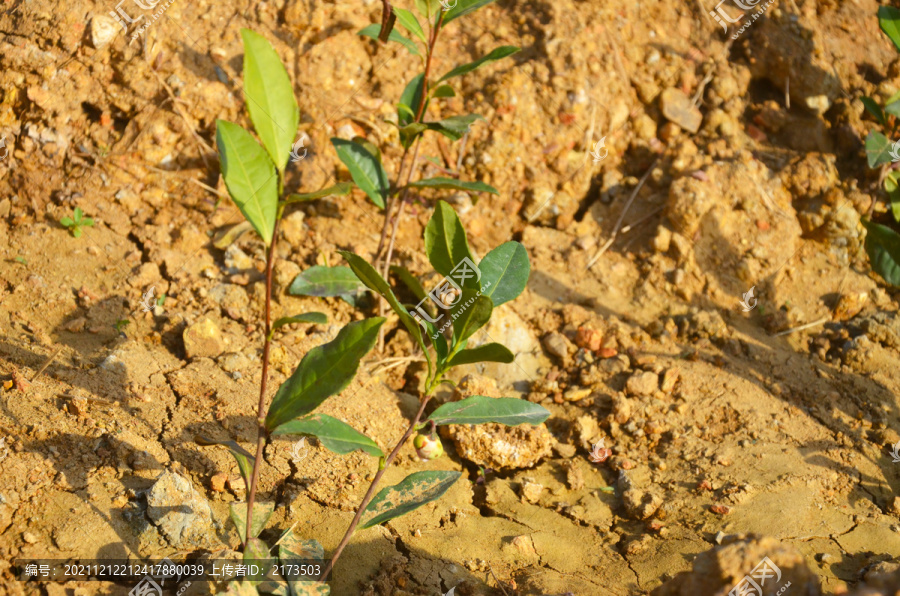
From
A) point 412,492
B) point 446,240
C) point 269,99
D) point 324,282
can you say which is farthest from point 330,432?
point 324,282

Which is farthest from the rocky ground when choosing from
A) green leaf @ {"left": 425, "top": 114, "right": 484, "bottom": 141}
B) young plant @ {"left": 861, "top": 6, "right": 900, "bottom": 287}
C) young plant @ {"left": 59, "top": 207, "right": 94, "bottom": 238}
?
green leaf @ {"left": 425, "top": 114, "right": 484, "bottom": 141}

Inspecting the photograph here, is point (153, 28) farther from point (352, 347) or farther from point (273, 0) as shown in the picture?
point (352, 347)

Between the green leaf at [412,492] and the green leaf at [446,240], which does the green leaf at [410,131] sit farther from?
the green leaf at [412,492]

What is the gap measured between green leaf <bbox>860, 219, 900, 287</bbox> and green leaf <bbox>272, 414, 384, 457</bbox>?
2.57 m

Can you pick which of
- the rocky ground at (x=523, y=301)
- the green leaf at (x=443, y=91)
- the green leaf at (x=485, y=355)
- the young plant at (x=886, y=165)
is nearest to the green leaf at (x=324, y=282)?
the rocky ground at (x=523, y=301)

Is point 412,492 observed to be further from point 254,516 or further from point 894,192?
point 894,192

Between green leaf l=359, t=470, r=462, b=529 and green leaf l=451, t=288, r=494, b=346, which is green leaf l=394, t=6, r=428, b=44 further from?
green leaf l=359, t=470, r=462, b=529

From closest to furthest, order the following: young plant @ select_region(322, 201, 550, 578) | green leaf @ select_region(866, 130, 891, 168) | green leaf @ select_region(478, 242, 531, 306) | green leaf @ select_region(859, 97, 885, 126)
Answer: young plant @ select_region(322, 201, 550, 578) < green leaf @ select_region(478, 242, 531, 306) < green leaf @ select_region(866, 130, 891, 168) < green leaf @ select_region(859, 97, 885, 126)

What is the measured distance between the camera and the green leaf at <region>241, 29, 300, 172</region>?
5.91 feet

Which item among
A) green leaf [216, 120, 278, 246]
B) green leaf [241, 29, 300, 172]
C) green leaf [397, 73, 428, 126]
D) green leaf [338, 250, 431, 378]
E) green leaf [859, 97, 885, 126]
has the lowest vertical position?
green leaf [859, 97, 885, 126]

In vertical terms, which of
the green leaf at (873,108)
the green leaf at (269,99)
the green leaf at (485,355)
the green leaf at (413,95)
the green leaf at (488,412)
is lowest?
the green leaf at (488,412)

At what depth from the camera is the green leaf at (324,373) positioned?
174 cm

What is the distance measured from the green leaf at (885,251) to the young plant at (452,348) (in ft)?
6.59

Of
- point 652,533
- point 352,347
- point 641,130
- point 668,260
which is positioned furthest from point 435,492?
point 641,130
